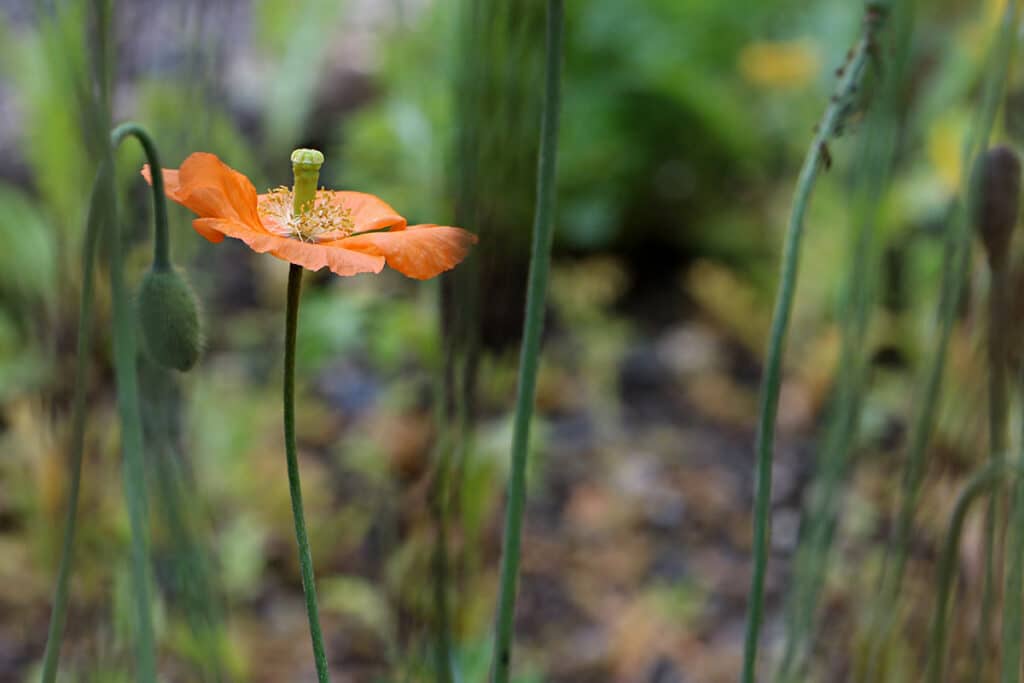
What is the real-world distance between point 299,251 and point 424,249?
1.3 inches

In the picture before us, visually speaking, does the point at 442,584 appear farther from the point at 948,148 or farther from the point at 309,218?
the point at 948,148

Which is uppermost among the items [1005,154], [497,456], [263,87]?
[263,87]

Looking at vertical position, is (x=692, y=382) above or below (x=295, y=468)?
below

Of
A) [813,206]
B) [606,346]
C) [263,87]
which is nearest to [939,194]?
[813,206]

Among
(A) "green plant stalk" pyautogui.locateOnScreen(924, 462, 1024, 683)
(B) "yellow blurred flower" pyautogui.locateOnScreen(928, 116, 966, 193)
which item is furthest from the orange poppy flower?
(B) "yellow blurred flower" pyautogui.locateOnScreen(928, 116, 966, 193)

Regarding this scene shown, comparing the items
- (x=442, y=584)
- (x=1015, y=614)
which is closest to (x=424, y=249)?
(x=442, y=584)

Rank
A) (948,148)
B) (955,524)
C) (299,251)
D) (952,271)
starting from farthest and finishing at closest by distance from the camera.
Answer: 1. (948,148)
2. (952,271)
3. (955,524)
4. (299,251)

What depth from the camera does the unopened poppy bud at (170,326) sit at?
0.35m

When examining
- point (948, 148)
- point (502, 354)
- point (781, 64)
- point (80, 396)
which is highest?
point (781, 64)

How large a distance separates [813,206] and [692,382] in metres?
0.43

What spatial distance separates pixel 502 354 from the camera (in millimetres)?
1204

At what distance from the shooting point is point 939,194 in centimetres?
179

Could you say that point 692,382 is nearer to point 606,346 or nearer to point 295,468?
point 606,346

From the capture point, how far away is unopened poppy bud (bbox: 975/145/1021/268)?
41cm
